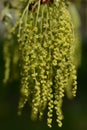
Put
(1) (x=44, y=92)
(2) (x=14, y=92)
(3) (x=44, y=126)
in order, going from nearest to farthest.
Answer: (1) (x=44, y=92)
(3) (x=44, y=126)
(2) (x=14, y=92)

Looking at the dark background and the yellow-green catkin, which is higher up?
the yellow-green catkin

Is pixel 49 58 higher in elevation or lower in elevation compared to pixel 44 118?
higher

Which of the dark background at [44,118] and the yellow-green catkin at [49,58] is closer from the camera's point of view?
the yellow-green catkin at [49,58]

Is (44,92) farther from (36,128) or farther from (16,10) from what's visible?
(36,128)

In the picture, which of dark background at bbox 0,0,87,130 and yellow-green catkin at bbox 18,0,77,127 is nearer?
yellow-green catkin at bbox 18,0,77,127

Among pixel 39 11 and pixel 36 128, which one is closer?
pixel 39 11

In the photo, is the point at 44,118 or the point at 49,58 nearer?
the point at 49,58

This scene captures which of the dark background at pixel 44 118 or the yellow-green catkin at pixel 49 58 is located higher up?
the yellow-green catkin at pixel 49 58

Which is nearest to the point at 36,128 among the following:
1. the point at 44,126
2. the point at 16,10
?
the point at 44,126
